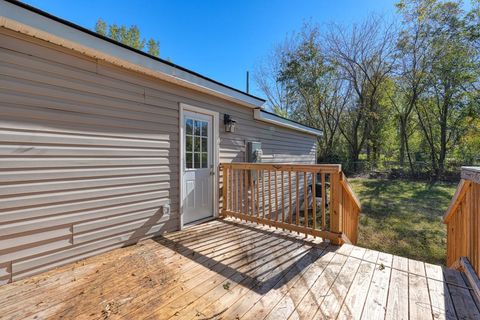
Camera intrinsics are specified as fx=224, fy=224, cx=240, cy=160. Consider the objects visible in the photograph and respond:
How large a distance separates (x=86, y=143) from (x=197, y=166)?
1.70 metres

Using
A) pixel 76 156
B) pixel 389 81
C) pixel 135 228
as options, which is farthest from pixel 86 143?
pixel 389 81

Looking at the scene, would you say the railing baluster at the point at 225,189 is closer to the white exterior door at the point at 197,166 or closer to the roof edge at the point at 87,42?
the white exterior door at the point at 197,166

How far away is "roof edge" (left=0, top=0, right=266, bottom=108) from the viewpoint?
1.93m

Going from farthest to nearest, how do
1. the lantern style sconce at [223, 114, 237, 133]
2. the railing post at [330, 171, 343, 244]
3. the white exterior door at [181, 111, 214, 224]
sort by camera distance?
the lantern style sconce at [223, 114, 237, 133]
the white exterior door at [181, 111, 214, 224]
the railing post at [330, 171, 343, 244]

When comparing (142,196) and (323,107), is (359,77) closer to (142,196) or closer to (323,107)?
(323,107)

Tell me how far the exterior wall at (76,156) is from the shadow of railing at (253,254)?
764 mm

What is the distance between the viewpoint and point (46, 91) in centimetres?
221

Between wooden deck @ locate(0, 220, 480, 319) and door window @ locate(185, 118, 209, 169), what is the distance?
1.46 meters

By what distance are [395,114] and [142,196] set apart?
17566 millimetres

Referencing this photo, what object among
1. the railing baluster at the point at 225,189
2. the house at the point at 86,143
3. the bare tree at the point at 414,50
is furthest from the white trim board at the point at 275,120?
the bare tree at the point at 414,50

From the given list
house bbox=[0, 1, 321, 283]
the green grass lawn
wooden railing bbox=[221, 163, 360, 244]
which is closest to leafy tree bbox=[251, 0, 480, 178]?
the green grass lawn

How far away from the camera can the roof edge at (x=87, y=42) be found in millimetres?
1934

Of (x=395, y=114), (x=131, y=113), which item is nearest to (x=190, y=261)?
(x=131, y=113)

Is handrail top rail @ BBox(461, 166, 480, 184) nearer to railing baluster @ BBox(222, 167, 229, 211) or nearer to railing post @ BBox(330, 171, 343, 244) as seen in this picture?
railing post @ BBox(330, 171, 343, 244)
